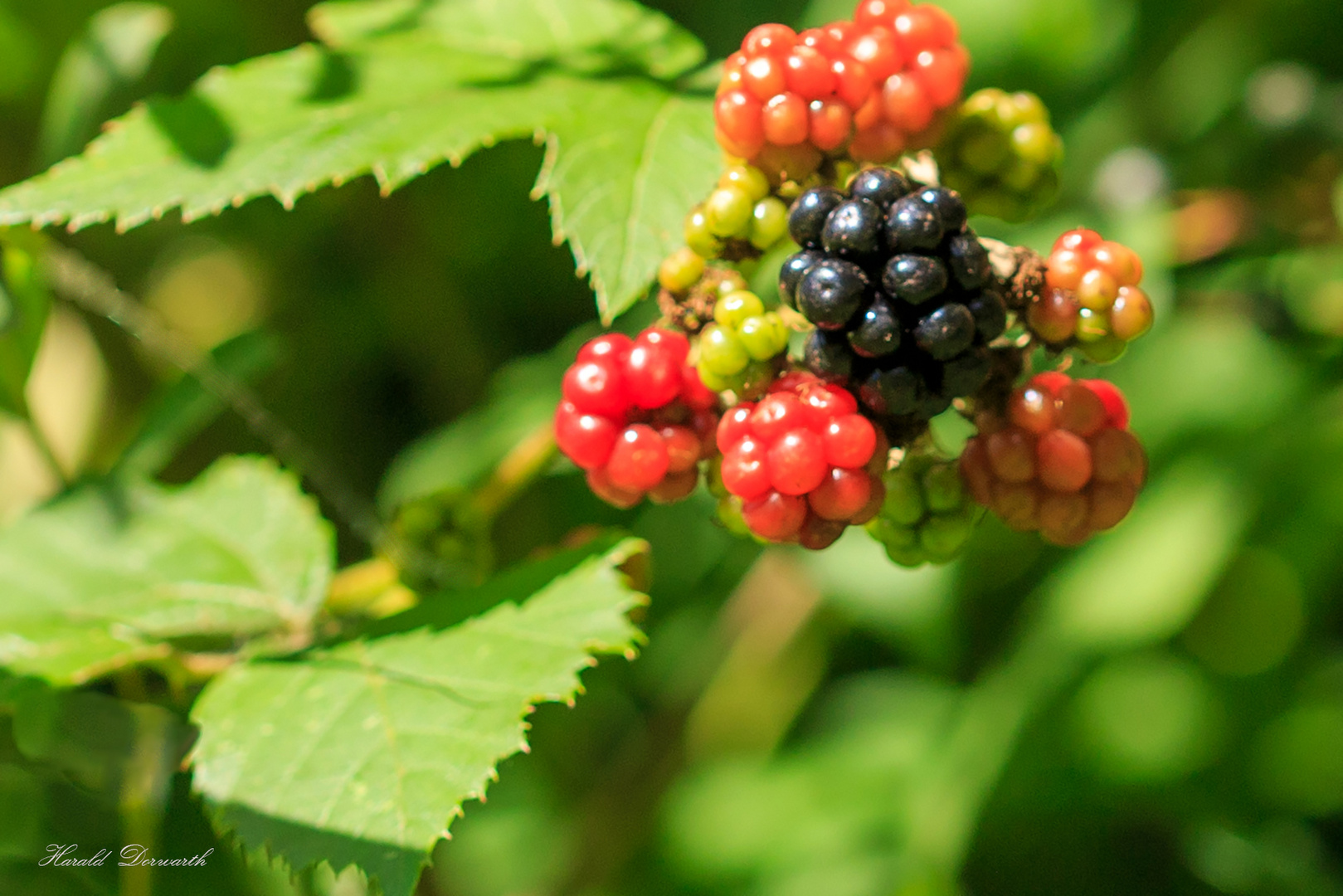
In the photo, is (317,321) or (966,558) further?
(317,321)

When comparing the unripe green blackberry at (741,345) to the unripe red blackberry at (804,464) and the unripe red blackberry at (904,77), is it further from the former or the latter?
the unripe red blackberry at (904,77)

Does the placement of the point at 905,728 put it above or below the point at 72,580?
below

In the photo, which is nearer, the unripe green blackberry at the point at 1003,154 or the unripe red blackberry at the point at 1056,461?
the unripe red blackberry at the point at 1056,461

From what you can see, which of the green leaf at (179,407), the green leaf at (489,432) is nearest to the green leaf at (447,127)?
the green leaf at (179,407)

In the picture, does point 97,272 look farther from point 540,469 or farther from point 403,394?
point 540,469

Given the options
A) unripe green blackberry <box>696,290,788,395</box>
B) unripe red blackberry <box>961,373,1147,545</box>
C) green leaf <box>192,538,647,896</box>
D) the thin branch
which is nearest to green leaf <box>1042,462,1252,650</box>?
unripe red blackberry <box>961,373,1147,545</box>

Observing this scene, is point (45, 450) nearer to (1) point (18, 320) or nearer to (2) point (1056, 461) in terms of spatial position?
(1) point (18, 320)

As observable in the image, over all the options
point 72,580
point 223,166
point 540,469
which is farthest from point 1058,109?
point 72,580
